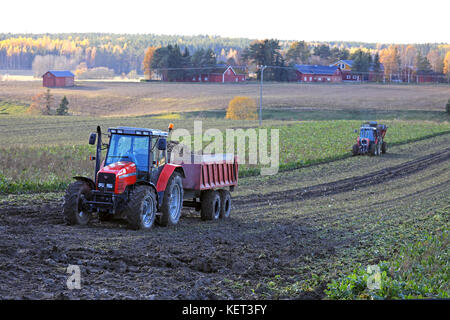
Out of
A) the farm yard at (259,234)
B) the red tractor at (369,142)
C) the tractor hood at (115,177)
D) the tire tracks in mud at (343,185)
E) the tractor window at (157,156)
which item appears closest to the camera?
the farm yard at (259,234)

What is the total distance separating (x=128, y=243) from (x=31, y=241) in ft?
5.77

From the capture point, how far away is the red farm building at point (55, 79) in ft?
329

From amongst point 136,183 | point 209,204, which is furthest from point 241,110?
point 136,183

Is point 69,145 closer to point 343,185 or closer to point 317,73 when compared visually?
point 343,185

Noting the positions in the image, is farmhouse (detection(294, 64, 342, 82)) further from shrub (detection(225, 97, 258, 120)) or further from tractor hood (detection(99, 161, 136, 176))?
tractor hood (detection(99, 161, 136, 176))

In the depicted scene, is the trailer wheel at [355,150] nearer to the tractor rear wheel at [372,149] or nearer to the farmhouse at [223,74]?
the tractor rear wheel at [372,149]

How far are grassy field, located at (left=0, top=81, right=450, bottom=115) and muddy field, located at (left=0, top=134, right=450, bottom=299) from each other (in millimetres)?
59384

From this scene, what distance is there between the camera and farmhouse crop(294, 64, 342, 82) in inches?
4528

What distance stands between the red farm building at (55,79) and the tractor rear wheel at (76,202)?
299 ft

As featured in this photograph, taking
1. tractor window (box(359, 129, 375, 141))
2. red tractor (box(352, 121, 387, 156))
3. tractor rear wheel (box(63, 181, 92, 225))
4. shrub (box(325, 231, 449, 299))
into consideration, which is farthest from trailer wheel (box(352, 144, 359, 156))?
tractor rear wheel (box(63, 181, 92, 225))

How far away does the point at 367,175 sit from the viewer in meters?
28.1

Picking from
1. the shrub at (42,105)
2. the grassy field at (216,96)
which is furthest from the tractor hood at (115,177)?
the shrub at (42,105)

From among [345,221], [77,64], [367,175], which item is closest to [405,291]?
[345,221]

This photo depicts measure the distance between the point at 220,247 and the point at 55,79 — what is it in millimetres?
93927
